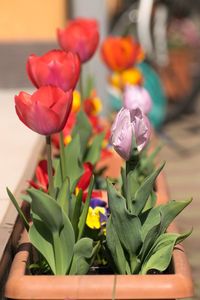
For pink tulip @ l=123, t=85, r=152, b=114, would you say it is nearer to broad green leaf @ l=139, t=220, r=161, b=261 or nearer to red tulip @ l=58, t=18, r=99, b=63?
red tulip @ l=58, t=18, r=99, b=63

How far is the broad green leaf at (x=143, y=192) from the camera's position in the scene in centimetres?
195

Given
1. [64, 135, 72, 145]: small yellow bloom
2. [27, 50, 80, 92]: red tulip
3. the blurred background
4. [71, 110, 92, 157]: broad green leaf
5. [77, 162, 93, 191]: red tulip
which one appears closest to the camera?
[27, 50, 80, 92]: red tulip

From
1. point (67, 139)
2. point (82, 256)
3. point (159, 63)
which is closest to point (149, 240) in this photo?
point (82, 256)

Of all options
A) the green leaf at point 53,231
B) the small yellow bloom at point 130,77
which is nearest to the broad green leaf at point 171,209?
the green leaf at point 53,231

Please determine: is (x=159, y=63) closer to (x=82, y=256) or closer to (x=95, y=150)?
(x=95, y=150)

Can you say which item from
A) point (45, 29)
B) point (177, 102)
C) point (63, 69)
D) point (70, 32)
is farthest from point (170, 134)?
point (63, 69)

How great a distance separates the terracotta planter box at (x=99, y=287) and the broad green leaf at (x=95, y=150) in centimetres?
96

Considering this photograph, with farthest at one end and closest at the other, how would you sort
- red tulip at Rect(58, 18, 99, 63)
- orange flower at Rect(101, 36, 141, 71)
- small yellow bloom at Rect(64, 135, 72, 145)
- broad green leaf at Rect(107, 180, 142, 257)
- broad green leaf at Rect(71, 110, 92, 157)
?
orange flower at Rect(101, 36, 141, 71)
small yellow bloom at Rect(64, 135, 72, 145)
broad green leaf at Rect(71, 110, 92, 157)
red tulip at Rect(58, 18, 99, 63)
broad green leaf at Rect(107, 180, 142, 257)

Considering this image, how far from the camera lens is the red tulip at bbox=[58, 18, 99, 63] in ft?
8.32

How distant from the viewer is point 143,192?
1967 millimetres

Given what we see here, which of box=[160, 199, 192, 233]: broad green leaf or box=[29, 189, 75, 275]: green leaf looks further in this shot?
box=[160, 199, 192, 233]: broad green leaf

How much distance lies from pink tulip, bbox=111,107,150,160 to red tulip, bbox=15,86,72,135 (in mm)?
119

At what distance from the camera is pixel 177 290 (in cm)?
181

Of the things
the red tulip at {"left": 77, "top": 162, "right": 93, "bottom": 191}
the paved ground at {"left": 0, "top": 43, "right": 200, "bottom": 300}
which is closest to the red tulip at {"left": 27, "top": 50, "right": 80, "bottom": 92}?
the red tulip at {"left": 77, "top": 162, "right": 93, "bottom": 191}
